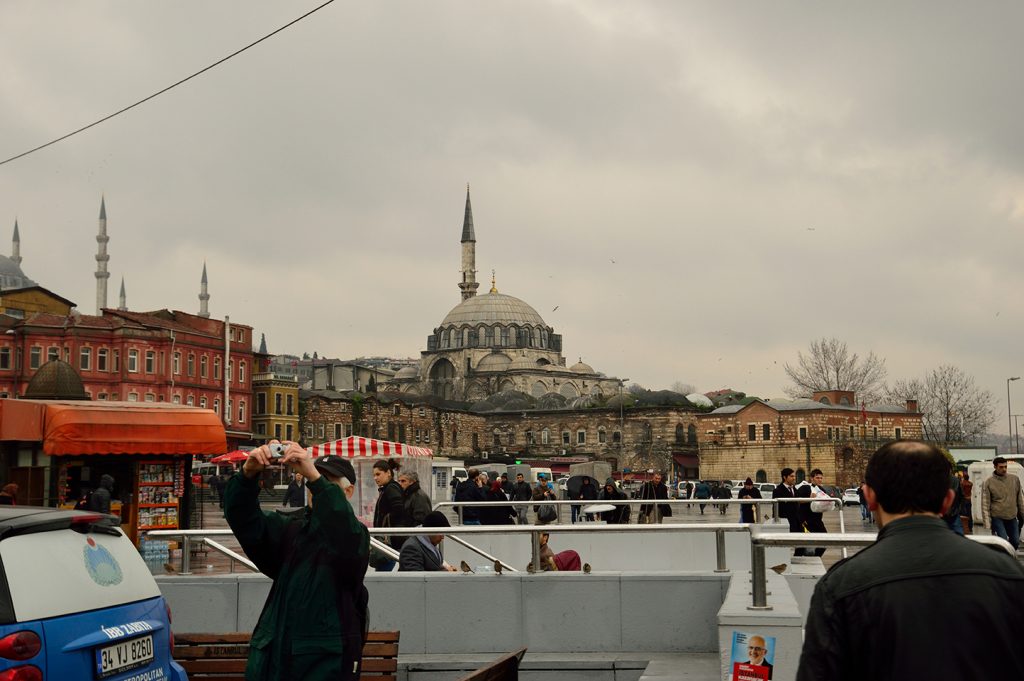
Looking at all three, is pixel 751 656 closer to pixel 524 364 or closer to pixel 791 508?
pixel 791 508

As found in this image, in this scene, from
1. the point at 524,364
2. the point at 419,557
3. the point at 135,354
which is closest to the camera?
the point at 419,557

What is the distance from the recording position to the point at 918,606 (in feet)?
8.46

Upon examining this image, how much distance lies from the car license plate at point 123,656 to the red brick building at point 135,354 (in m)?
50.5

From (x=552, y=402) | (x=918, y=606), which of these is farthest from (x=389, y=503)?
(x=552, y=402)

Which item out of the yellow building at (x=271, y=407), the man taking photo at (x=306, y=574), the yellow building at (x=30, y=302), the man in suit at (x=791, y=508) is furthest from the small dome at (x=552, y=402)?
the man taking photo at (x=306, y=574)

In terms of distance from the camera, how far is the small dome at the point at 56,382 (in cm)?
2208

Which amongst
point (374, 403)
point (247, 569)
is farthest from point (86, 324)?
point (247, 569)

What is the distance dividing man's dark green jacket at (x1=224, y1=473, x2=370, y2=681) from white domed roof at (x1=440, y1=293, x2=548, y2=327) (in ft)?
375

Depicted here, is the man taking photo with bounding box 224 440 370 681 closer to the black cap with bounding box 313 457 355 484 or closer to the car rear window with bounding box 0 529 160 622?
the black cap with bounding box 313 457 355 484

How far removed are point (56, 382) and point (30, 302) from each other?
46.7m

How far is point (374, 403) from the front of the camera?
86000 mm

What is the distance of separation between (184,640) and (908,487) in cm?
453

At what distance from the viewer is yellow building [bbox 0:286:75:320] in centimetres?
6294

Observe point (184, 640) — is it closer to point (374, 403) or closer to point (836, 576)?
point (836, 576)
